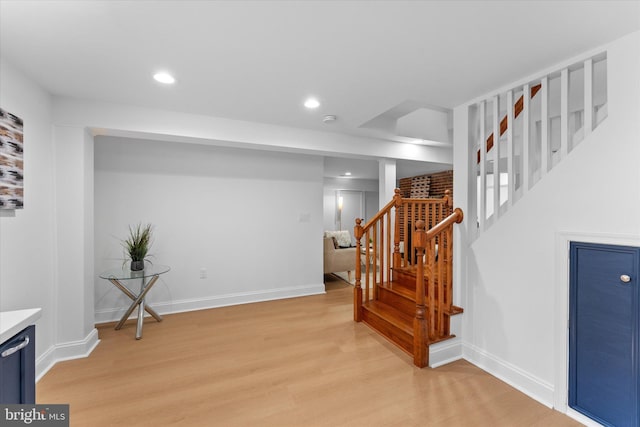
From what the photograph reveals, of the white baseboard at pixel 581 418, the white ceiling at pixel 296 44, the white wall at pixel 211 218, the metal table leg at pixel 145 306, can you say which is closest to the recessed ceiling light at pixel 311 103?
the white ceiling at pixel 296 44

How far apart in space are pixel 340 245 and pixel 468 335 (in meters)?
3.11

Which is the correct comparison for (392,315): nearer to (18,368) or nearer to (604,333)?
(604,333)

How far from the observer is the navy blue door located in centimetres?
155

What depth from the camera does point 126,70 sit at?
1.98 meters

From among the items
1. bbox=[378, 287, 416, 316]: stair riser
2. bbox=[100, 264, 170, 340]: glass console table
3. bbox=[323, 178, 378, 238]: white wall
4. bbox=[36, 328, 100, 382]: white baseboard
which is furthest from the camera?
bbox=[323, 178, 378, 238]: white wall

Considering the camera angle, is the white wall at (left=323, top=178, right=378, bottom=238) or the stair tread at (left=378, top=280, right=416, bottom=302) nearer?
the stair tread at (left=378, top=280, right=416, bottom=302)

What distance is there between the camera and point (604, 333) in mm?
1660

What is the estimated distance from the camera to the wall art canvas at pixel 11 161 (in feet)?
5.87

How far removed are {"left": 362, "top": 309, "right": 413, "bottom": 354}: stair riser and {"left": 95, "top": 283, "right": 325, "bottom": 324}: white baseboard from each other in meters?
1.30

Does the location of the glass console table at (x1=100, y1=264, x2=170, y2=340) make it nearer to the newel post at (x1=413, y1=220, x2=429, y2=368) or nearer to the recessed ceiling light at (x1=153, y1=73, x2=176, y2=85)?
the recessed ceiling light at (x1=153, y1=73, x2=176, y2=85)

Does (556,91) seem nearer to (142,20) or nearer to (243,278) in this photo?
(142,20)

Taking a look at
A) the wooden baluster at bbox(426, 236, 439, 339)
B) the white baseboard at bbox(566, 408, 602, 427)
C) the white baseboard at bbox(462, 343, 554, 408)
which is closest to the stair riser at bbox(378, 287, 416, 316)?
the wooden baluster at bbox(426, 236, 439, 339)

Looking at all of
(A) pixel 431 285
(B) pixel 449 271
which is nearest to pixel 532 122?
(B) pixel 449 271

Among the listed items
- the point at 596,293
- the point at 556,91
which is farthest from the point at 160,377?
the point at 556,91
